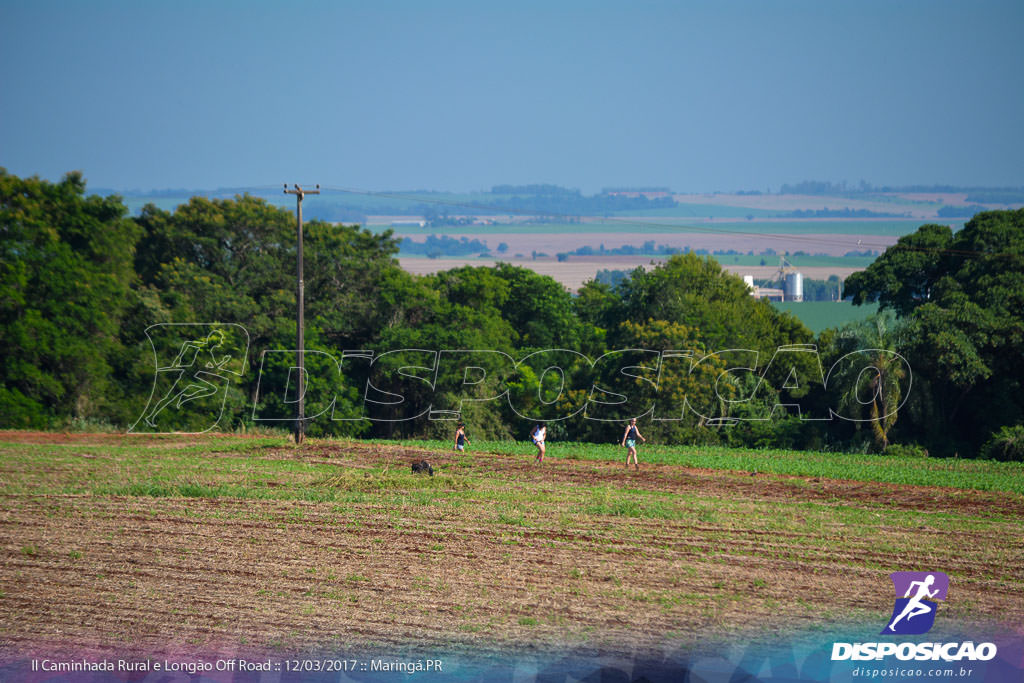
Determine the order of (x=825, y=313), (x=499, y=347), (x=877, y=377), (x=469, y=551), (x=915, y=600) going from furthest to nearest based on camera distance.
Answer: (x=825, y=313) → (x=499, y=347) → (x=877, y=377) → (x=469, y=551) → (x=915, y=600)

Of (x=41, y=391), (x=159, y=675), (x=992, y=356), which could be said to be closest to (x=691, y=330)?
(x=992, y=356)

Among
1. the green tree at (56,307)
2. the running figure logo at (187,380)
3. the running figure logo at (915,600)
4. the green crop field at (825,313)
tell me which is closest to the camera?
the running figure logo at (915,600)

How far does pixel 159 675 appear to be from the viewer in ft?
38.9

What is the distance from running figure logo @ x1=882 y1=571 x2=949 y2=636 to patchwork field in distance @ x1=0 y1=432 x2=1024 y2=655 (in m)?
0.26

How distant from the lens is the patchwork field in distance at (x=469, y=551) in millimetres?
13648

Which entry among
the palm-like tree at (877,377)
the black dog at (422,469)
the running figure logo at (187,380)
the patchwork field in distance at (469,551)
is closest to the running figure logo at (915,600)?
the patchwork field in distance at (469,551)

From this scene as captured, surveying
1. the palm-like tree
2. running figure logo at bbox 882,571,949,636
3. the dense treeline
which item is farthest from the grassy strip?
running figure logo at bbox 882,571,949,636

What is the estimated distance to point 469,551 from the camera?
17906 millimetres

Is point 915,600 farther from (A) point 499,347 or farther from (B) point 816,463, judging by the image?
(A) point 499,347

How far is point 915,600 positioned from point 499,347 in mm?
36782

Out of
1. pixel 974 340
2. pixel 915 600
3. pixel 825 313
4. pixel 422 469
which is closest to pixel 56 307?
pixel 422 469

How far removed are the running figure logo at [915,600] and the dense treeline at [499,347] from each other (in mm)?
25399

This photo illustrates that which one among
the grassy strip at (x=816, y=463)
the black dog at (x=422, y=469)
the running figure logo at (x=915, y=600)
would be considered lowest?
the grassy strip at (x=816, y=463)

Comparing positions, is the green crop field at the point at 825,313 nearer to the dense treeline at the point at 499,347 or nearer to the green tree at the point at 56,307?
the dense treeline at the point at 499,347
